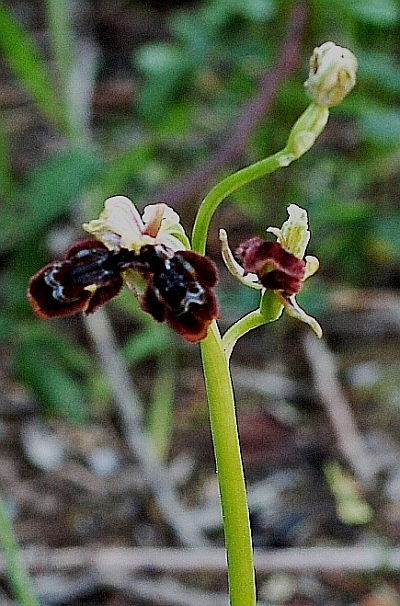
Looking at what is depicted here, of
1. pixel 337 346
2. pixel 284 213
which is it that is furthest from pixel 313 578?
pixel 284 213

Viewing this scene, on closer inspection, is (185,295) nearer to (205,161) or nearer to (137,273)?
(137,273)

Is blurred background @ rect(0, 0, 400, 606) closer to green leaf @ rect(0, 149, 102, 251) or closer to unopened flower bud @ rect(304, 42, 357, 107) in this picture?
green leaf @ rect(0, 149, 102, 251)

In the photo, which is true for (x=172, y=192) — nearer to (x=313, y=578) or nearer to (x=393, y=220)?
(x=393, y=220)

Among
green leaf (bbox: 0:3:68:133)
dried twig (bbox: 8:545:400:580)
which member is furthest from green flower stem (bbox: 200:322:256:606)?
green leaf (bbox: 0:3:68:133)

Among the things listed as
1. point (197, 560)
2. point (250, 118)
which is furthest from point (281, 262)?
point (250, 118)

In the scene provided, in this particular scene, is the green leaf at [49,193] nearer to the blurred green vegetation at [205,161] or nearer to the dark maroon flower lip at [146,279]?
the blurred green vegetation at [205,161]

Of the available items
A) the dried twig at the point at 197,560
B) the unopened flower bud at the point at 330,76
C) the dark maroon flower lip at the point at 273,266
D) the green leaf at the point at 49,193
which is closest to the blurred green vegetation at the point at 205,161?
the green leaf at the point at 49,193

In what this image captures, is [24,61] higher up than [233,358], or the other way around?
[24,61]
